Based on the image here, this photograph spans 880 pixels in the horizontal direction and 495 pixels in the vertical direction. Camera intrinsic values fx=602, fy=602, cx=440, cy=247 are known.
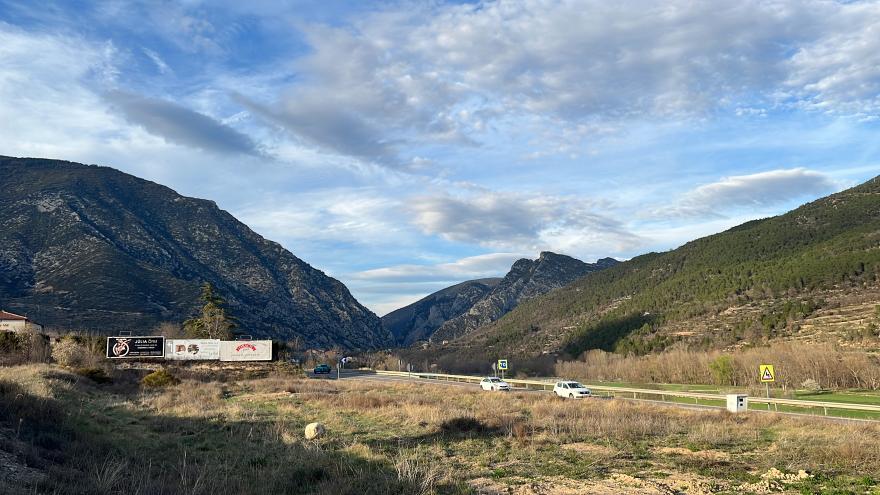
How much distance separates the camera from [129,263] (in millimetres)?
123562

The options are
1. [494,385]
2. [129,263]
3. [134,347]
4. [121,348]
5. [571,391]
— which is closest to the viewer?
[571,391]

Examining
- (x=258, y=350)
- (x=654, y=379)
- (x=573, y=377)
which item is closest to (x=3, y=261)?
(x=258, y=350)

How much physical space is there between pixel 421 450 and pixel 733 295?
3971 inches

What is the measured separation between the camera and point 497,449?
66.6 ft

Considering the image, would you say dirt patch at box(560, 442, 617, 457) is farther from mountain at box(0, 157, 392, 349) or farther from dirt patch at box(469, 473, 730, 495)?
mountain at box(0, 157, 392, 349)

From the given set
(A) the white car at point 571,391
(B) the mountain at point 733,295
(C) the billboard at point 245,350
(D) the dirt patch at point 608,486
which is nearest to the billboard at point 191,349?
(C) the billboard at point 245,350

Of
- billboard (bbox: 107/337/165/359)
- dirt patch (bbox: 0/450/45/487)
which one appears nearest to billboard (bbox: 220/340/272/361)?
billboard (bbox: 107/337/165/359)

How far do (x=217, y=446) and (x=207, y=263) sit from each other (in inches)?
6135

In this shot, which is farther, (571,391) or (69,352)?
(69,352)

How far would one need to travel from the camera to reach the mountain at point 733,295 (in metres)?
83.2

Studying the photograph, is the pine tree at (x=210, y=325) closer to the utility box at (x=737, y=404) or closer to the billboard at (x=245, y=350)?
the billboard at (x=245, y=350)

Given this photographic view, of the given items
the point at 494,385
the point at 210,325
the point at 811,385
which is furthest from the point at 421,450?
the point at 210,325

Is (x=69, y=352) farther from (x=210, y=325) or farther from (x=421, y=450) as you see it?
(x=421, y=450)

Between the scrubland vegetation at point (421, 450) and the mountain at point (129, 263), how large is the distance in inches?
3412
